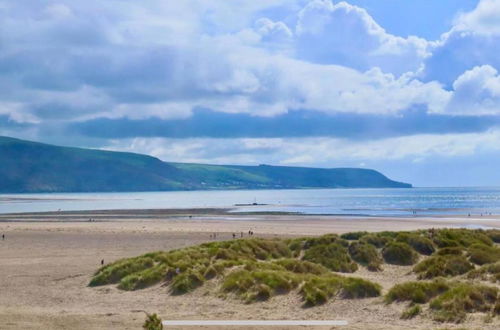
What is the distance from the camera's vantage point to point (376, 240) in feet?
82.0

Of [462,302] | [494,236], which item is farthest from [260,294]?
[494,236]

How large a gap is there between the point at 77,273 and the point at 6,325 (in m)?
8.59

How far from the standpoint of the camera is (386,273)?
2155 centimetres

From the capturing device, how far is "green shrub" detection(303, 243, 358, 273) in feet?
71.9

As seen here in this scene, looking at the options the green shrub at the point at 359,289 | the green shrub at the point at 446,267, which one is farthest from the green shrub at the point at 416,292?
the green shrub at the point at 446,267

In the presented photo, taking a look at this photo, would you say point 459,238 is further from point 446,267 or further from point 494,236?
point 446,267

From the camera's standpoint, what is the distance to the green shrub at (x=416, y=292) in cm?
1515

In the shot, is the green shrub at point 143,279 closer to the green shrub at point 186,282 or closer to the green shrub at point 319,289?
the green shrub at point 186,282

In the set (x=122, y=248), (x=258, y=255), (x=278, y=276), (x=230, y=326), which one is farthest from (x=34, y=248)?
(x=230, y=326)

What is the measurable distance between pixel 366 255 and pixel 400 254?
1356 millimetres

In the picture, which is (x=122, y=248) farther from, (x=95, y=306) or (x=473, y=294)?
(x=473, y=294)

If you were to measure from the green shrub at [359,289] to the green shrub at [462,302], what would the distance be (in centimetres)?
200

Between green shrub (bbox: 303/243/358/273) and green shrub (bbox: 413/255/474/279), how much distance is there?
108 inches

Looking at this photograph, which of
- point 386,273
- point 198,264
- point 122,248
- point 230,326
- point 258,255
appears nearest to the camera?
point 230,326
